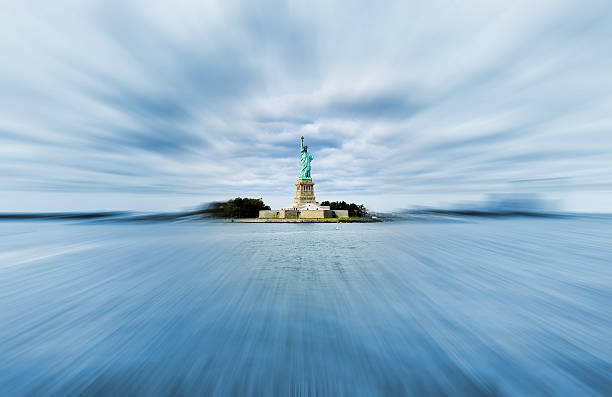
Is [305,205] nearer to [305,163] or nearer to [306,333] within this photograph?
[305,163]

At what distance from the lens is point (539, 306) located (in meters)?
9.73

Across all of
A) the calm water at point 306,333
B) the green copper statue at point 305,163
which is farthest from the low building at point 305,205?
the calm water at point 306,333

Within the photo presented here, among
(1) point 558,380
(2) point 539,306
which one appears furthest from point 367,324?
(2) point 539,306

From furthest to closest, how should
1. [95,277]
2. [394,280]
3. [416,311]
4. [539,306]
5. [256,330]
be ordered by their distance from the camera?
[95,277] < [394,280] < [539,306] < [416,311] < [256,330]

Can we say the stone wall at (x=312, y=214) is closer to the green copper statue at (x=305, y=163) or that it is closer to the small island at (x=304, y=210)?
the small island at (x=304, y=210)

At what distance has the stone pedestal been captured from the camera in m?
62.1

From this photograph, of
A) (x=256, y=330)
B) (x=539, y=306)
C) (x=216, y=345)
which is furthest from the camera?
(x=539, y=306)

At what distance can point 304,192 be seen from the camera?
206ft

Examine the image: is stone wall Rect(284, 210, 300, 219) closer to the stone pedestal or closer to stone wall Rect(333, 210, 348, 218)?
the stone pedestal

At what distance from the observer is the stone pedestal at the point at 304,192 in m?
62.1

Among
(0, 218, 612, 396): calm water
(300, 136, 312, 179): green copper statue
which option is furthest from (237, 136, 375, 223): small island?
(0, 218, 612, 396): calm water


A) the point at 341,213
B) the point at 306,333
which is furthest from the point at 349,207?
the point at 306,333

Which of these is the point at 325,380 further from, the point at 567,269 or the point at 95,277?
the point at 567,269

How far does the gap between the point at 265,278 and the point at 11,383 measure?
906 centimetres
